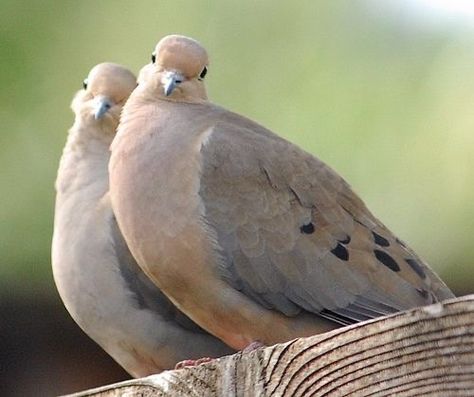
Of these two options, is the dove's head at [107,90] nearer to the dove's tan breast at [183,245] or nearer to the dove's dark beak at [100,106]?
the dove's dark beak at [100,106]

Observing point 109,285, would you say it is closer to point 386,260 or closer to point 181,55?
point 181,55

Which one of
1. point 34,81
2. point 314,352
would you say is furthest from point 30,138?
point 314,352

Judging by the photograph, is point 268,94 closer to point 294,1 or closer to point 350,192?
point 294,1

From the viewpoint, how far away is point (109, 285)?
4.06 metres

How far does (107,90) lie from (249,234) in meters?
0.90

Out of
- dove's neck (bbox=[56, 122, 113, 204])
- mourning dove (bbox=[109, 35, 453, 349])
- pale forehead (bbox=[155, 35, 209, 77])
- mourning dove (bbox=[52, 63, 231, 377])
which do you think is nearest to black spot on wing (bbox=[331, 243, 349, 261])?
mourning dove (bbox=[109, 35, 453, 349])

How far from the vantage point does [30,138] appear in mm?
4684

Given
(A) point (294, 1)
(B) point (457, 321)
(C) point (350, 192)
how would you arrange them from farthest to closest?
(A) point (294, 1) → (C) point (350, 192) → (B) point (457, 321)

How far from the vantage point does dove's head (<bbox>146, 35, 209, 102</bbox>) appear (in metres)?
3.81

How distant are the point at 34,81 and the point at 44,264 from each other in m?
0.64

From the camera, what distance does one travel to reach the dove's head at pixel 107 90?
4.24 meters

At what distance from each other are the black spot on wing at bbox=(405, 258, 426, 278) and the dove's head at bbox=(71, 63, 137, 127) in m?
1.11

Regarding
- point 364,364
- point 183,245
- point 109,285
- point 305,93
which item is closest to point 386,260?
point 183,245

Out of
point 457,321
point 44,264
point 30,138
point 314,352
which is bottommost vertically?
point 44,264
